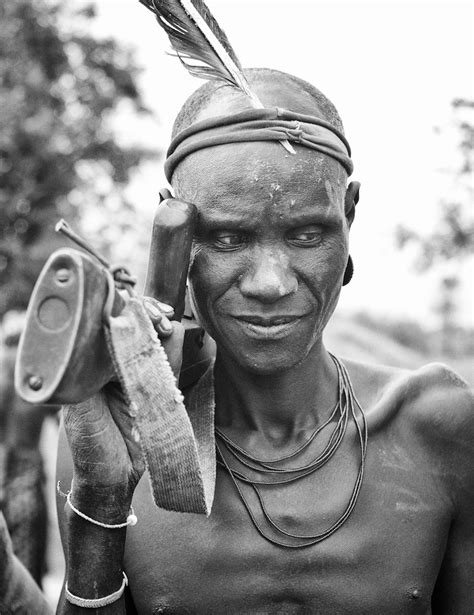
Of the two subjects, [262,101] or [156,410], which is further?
[262,101]

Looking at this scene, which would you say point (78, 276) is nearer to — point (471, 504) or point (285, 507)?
point (285, 507)

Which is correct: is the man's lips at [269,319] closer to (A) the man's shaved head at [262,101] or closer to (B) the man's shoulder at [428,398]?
(A) the man's shaved head at [262,101]

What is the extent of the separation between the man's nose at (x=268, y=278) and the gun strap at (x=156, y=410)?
400 mm

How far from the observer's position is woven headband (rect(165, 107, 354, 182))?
221cm

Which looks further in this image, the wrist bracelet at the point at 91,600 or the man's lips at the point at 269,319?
the man's lips at the point at 269,319

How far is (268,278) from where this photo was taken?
2154mm

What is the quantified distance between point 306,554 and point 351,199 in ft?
3.12

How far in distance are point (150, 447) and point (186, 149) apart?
2.76 ft

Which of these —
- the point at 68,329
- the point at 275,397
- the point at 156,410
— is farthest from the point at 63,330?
the point at 275,397

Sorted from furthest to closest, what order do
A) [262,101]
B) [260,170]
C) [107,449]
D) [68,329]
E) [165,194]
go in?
1. [165,194]
2. [262,101]
3. [260,170]
4. [107,449]
5. [68,329]

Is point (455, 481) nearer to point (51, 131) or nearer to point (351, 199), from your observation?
point (351, 199)

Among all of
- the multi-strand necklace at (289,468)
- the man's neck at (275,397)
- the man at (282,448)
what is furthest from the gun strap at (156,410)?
the man's neck at (275,397)

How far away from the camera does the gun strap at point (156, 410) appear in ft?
5.61

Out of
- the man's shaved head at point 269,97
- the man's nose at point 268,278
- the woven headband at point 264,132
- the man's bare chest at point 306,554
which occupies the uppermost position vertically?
the man's shaved head at point 269,97
